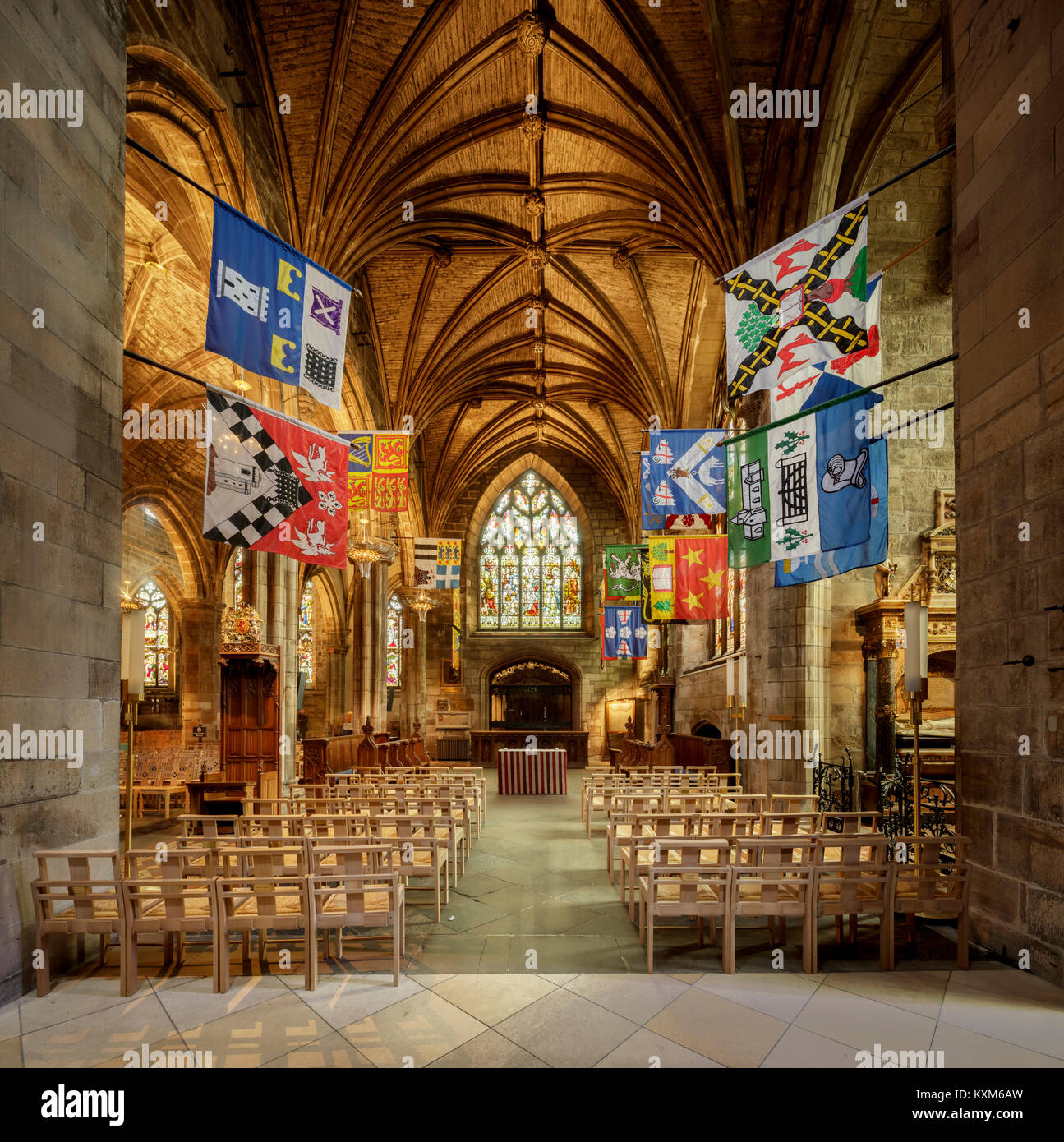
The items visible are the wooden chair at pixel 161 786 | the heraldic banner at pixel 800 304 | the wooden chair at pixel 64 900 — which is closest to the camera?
the wooden chair at pixel 64 900

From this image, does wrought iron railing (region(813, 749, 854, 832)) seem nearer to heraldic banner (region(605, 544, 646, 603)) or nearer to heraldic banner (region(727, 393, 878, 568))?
heraldic banner (region(727, 393, 878, 568))

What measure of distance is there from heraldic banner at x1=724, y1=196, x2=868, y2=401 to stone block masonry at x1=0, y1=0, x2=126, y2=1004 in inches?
207

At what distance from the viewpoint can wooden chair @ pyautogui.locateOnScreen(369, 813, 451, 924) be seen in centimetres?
550

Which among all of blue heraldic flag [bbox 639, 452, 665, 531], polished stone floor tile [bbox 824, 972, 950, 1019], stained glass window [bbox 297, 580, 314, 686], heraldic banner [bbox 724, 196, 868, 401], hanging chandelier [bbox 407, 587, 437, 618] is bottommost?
polished stone floor tile [bbox 824, 972, 950, 1019]

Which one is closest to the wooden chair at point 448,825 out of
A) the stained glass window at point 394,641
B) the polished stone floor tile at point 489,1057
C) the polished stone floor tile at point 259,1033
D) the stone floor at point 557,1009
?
the stone floor at point 557,1009

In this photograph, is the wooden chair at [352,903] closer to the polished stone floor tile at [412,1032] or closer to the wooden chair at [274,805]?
the polished stone floor tile at [412,1032]

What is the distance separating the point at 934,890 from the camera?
4.86m

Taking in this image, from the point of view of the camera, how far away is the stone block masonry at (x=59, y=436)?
421cm

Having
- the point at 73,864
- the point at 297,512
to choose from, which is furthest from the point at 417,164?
the point at 73,864

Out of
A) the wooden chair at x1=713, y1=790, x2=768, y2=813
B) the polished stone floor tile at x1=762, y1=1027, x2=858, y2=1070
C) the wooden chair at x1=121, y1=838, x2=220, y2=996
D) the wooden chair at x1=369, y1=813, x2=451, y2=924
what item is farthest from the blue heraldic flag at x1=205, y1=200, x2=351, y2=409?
the polished stone floor tile at x1=762, y1=1027, x2=858, y2=1070

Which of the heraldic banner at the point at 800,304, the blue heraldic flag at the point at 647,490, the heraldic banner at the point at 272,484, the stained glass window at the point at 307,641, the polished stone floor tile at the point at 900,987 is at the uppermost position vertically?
the heraldic banner at the point at 800,304

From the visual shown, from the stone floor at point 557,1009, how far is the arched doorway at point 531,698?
23748mm

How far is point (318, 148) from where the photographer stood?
12.0 meters
